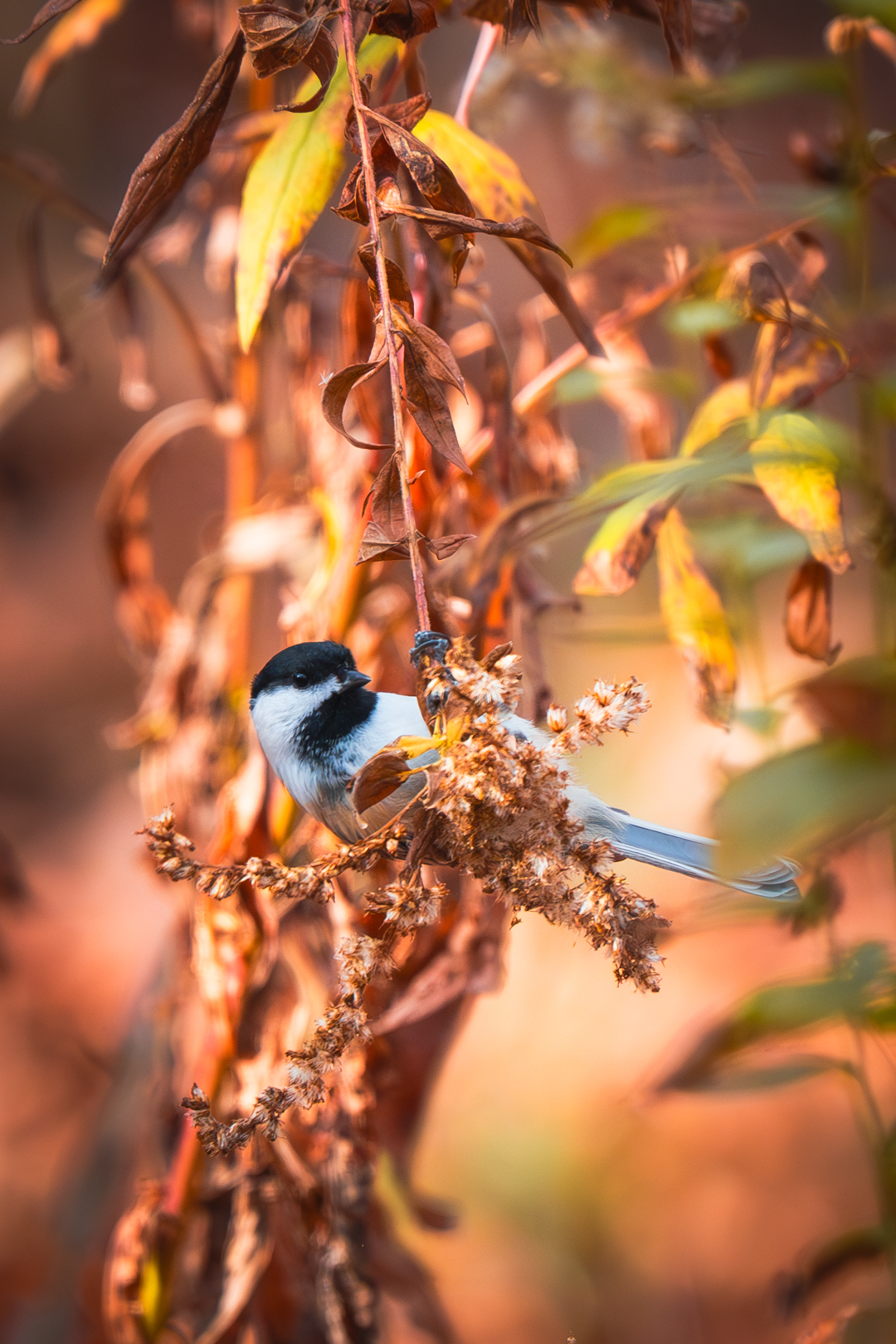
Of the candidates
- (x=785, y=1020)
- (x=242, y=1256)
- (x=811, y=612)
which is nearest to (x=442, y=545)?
(x=811, y=612)

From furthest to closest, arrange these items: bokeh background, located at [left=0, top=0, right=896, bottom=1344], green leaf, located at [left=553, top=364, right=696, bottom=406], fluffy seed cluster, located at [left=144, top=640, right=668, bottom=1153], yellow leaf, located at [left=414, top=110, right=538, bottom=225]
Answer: bokeh background, located at [left=0, top=0, right=896, bottom=1344], green leaf, located at [left=553, top=364, right=696, bottom=406], yellow leaf, located at [left=414, top=110, right=538, bottom=225], fluffy seed cluster, located at [left=144, top=640, right=668, bottom=1153]

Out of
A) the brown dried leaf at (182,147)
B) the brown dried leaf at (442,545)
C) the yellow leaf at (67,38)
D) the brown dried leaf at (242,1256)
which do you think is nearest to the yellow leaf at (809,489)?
the brown dried leaf at (442,545)

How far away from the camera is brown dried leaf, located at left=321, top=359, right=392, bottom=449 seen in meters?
0.45

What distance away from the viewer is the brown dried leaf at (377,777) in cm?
42

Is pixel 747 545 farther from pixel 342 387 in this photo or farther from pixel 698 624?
pixel 342 387

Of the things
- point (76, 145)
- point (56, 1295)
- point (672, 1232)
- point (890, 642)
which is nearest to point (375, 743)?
point (890, 642)

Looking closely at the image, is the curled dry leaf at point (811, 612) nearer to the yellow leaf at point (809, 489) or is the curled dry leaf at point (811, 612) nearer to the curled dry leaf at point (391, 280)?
the yellow leaf at point (809, 489)

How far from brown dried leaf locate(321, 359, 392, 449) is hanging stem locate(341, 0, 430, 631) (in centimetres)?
1

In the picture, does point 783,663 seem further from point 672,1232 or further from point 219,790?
point 219,790

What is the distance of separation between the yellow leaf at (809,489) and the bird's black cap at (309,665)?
1.06ft

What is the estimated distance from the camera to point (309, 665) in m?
0.66

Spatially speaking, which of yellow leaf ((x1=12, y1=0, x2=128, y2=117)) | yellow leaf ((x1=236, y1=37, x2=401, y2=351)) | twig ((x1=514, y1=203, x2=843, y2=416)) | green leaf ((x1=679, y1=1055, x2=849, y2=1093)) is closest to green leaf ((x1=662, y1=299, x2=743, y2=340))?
twig ((x1=514, y1=203, x2=843, y2=416))

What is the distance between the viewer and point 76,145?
1.98 meters

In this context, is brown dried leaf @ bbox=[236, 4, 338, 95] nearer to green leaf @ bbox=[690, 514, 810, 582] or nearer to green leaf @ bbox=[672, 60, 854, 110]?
green leaf @ bbox=[672, 60, 854, 110]
